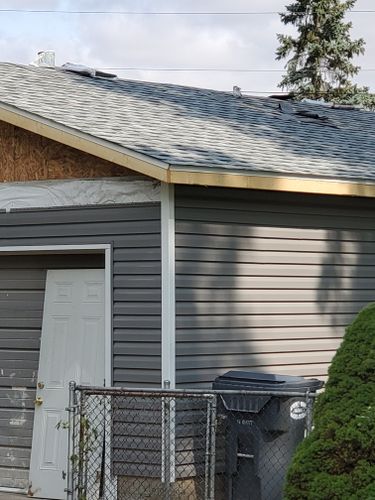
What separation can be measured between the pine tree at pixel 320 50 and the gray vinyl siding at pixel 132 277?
26.4 m

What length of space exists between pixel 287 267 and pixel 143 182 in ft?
5.82

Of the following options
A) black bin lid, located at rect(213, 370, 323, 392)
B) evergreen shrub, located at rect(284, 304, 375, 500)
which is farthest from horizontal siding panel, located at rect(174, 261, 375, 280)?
evergreen shrub, located at rect(284, 304, 375, 500)

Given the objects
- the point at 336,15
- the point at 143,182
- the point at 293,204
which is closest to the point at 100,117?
the point at 143,182

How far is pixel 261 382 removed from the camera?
9727mm

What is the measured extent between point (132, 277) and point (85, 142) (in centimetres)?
133

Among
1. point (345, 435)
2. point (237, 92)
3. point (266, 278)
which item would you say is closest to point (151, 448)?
point (266, 278)

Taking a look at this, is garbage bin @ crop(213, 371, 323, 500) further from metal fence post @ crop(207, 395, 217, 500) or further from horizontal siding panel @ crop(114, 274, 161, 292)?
horizontal siding panel @ crop(114, 274, 161, 292)

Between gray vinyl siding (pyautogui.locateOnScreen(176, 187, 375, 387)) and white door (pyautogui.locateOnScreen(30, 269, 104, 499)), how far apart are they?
1069 millimetres

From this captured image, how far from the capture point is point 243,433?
9711 mm

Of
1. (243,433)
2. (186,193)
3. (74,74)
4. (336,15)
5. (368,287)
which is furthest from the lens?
(336,15)

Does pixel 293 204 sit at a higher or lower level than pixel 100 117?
lower

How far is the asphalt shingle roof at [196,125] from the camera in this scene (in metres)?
10.5

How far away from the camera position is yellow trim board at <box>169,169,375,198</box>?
980 cm

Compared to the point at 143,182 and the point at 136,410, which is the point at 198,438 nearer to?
the point at 136,410
